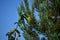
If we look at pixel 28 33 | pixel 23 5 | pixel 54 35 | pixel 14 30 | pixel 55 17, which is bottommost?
pixel 14 30

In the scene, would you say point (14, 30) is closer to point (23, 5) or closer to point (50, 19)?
point (50, 19)

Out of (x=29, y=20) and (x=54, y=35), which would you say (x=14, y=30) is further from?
(x=29, y=20)

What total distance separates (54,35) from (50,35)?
19 cm

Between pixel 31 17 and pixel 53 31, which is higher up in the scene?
pixel 31 17

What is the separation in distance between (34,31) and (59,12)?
3.97 ft

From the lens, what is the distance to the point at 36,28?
5930 mm

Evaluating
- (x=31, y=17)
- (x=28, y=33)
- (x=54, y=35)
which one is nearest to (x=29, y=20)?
(x=31, y=17)

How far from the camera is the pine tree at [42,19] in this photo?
5.41 metres

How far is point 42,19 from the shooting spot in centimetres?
557

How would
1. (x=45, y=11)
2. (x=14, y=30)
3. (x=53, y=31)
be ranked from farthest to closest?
(x=45, y=11) < (x=53, y=31) < (x=14, y=30)

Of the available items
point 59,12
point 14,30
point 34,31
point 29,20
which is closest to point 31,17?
point 29,20

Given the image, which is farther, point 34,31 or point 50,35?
point 34,31

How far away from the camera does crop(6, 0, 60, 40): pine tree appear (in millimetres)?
5414

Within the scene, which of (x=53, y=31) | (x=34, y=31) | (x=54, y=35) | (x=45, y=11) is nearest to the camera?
(x=54, y=35)
